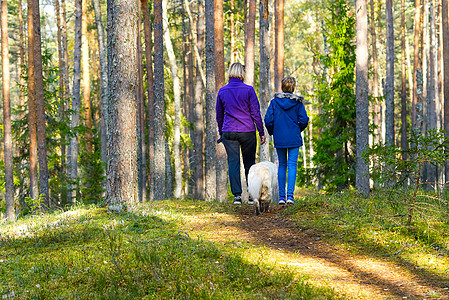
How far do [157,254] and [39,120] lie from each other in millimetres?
14636

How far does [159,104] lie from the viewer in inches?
711

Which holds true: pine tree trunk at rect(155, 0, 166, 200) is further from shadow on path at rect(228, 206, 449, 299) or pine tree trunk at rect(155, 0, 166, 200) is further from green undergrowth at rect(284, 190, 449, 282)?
shadow on path at rect(228, 206, 449, 299)

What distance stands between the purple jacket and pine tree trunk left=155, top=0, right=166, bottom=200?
34.0 ft

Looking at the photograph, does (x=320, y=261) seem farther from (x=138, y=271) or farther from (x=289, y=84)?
(x=289, y=84)

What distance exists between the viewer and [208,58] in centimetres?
1522

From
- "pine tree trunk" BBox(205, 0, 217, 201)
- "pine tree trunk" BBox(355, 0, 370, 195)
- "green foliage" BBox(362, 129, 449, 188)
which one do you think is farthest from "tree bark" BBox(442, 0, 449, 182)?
"green foliage" BBox(362, 129, 449, 188)

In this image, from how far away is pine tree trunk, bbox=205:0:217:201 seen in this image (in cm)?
1535

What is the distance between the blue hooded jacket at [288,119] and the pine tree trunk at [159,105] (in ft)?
35.2

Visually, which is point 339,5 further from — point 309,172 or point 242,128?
point 242,128

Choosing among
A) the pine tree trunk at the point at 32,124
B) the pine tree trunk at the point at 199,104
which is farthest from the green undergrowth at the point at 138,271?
the pine tree trunk at the point at 199,104

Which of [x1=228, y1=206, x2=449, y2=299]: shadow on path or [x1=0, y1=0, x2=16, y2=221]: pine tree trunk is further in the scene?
[x1=0, y1=0, x2=16, y2=221]: pine tree trunk

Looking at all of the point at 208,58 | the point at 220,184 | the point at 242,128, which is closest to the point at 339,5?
the point at 208,58

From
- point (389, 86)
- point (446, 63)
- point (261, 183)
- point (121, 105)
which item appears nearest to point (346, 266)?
point (261, 183)

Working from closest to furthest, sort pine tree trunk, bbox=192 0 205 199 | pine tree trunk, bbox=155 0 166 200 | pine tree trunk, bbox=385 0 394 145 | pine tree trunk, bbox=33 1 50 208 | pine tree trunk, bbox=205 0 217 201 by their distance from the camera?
1. pine tree trunk, bbox=205 0 217 201
2. pine tree trunk, bbox=33 1 50 208
3. pine tree trunk, bbox=155 0 166 200
4. pine tree trunk, bbox=192 0 205 199
5. pine tree trunk, bbox=385 0 394 145
